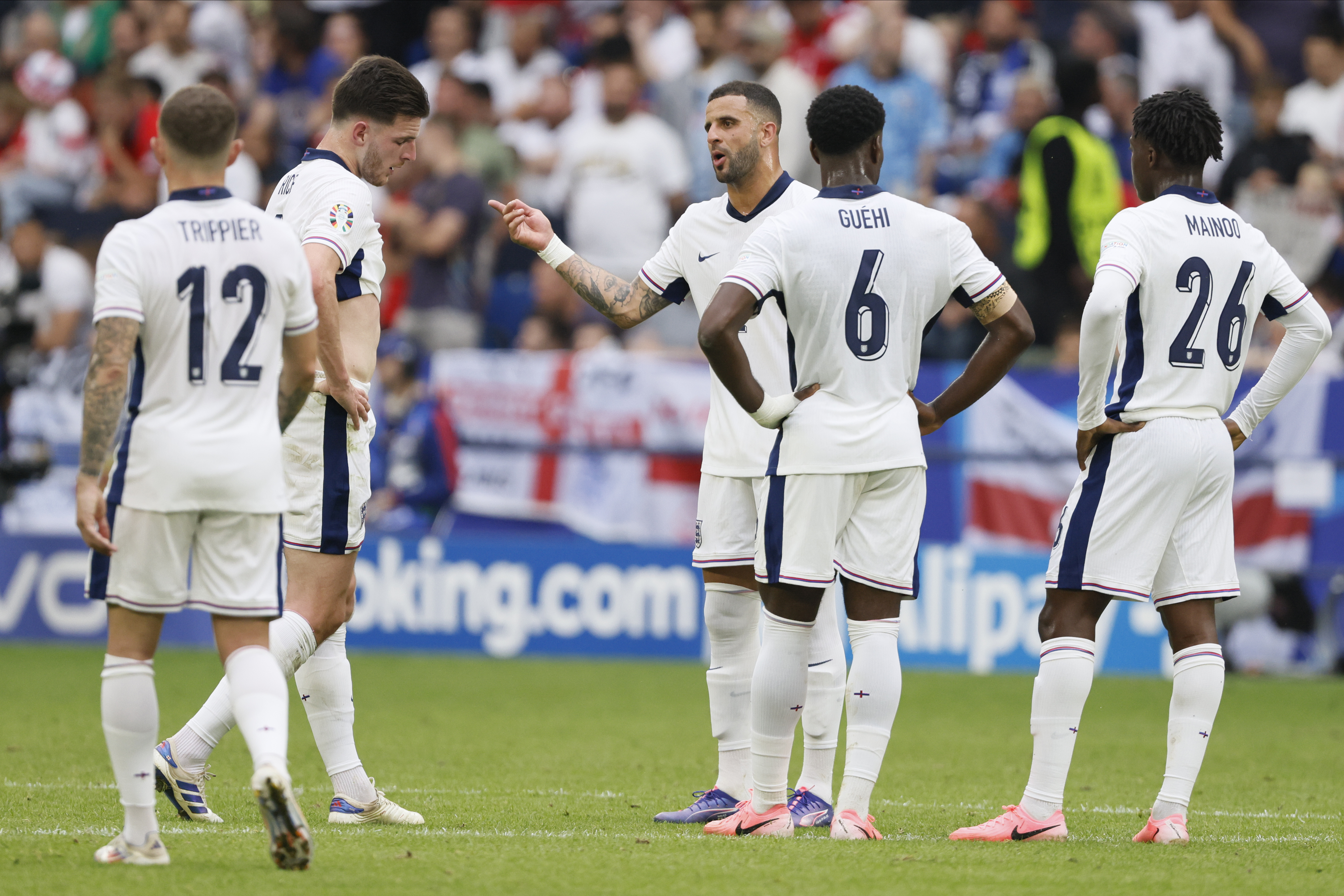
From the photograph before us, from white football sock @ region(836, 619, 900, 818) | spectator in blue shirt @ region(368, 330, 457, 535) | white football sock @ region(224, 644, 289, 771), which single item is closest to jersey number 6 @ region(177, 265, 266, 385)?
white football sock @ region(224, 644, 289, 771)

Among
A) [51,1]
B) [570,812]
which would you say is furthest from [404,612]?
[51,1]

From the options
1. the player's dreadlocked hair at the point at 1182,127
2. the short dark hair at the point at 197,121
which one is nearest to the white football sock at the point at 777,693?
the player's dreadlocked hair at the point at 1182,127

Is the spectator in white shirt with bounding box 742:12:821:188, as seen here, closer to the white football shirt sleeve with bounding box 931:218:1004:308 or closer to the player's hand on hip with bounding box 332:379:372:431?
the white football shirt sleeve with bounding box 931:218:1004:308

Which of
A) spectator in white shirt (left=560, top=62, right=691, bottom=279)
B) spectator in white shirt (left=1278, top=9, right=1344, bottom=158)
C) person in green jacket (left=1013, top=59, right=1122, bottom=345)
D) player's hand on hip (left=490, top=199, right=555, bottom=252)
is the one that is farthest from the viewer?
spectator in white shirt (left=560, top=62, right=691, bottom=279)

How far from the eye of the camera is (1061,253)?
13148 millimetres

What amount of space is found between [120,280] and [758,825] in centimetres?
287

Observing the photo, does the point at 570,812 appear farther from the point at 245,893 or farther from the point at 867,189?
the point at 867,189

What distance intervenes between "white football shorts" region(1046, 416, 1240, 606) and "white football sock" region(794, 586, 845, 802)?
883 millimetres

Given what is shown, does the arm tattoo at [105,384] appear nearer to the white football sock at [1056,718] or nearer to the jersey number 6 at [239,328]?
the jersey number 6 at [239,328]

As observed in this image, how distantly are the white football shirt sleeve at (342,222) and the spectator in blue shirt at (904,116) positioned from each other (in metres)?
8.96

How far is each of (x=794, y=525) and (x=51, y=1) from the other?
56.4 ft

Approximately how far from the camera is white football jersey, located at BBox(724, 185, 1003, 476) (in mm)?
5570

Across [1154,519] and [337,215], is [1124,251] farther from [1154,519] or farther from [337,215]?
[337,215]

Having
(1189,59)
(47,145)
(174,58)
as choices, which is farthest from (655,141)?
(47,145)
